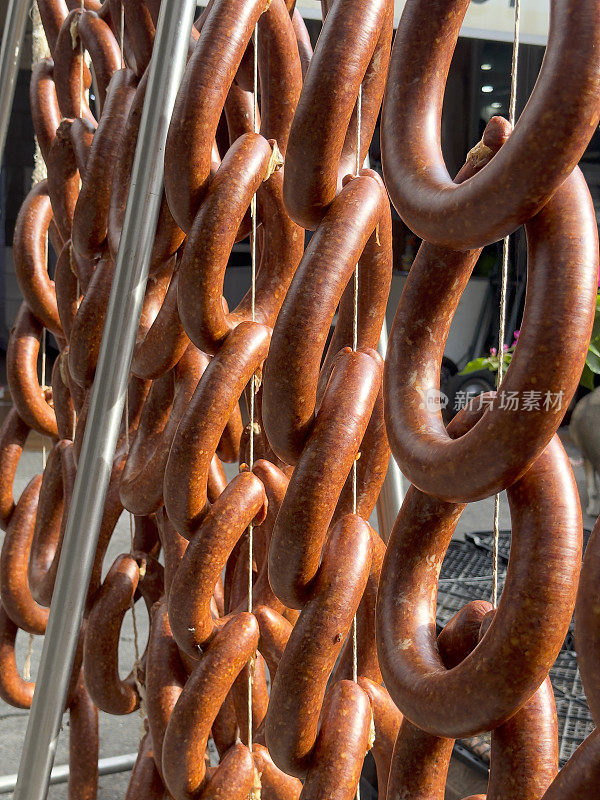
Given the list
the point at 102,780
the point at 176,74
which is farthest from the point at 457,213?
the point at 102,780

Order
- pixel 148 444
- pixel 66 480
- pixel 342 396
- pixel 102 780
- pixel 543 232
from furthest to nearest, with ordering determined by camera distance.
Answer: pixel 102 780 < pixel 66 480 < pixel 148 444 < pixel 342 396 < pixel 543 232

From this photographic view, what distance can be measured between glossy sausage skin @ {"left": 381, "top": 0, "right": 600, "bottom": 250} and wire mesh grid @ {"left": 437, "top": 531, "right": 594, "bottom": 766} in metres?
0.48

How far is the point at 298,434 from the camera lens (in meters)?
0.33

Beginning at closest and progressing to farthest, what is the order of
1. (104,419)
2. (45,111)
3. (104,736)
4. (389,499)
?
(104,419)
(389,499)
(45,111)
(104,736)

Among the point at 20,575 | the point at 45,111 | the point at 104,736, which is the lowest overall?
the point at 104,736

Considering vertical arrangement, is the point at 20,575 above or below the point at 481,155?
below

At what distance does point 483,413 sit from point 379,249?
153 mm

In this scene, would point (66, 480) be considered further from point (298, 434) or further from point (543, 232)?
point (543, 232)

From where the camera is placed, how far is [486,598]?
1.05 meters

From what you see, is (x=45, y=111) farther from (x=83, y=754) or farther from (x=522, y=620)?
(x=522, y=620)

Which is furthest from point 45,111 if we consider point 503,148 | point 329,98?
point 503,148

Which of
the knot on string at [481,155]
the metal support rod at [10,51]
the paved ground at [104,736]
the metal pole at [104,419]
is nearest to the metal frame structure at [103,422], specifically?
the metal pole at [104,419]

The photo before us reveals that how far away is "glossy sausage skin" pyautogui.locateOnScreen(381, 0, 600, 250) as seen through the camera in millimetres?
200

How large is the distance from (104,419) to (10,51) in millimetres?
425
